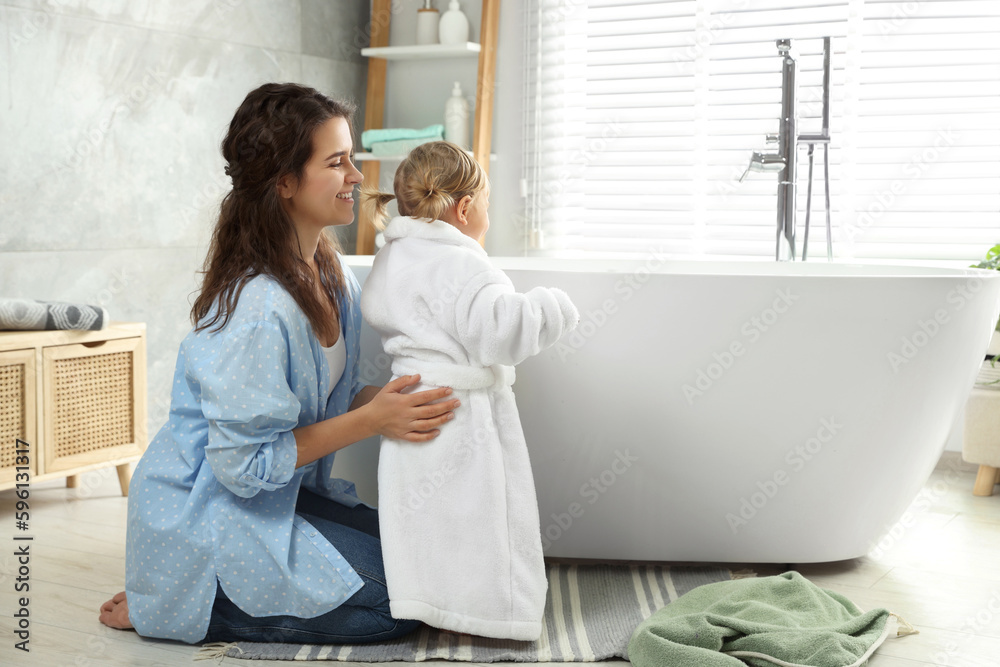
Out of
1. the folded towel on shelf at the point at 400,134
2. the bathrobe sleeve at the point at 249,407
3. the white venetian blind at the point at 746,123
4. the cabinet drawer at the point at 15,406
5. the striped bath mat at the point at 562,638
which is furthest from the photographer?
the folded towel on shelf at the point at 400,134

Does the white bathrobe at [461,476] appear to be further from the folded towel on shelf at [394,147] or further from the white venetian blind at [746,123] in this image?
the folded towel on shelf at [394,147]

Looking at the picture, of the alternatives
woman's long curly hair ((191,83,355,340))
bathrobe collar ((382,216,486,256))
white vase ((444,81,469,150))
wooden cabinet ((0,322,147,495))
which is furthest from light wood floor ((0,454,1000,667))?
white vase ((444,81,469,150))

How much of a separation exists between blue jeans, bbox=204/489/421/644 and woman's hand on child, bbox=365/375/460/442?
206 mm

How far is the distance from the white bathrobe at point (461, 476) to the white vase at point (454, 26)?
6.24 ft

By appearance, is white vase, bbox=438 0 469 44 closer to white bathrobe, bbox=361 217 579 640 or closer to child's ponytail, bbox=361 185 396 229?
child's ponytail, bbox=361 185 396 229

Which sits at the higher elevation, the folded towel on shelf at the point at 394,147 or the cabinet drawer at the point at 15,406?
the folded towel on shelf at the point at 394,147

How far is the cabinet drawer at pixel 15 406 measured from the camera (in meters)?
2.06

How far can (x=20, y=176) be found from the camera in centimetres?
235

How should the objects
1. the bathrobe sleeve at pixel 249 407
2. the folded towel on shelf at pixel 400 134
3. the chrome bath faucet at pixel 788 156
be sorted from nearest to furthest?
the bathrobe sleeve at pixel 249 407 → the chrome bath faucet at pixel 788 156 → the folded towel on shelf at pixel 400 134

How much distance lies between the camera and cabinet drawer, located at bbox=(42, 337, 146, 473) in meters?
2.16

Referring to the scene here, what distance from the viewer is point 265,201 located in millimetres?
1455

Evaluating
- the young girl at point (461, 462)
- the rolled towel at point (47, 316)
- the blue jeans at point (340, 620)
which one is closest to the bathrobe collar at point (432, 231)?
the young girl at point (461, 462)

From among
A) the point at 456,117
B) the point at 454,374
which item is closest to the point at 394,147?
the point at 456,117

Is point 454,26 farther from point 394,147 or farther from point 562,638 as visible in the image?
point 562,638
